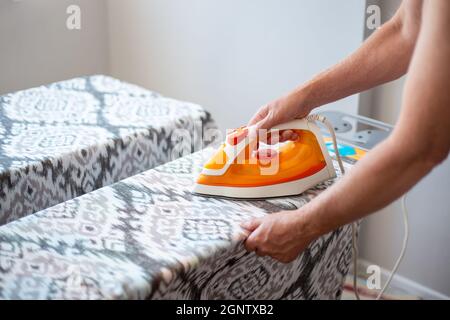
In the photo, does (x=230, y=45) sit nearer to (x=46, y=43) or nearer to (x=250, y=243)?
(x=46, y=43)

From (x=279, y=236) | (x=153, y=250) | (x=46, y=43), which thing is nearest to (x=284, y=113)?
(x=279, y=236)

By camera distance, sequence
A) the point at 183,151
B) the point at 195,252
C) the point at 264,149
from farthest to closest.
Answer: the point at 183,151 → the point at 264,149 → the point at 195,252

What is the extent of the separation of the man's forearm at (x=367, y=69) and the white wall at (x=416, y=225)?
2.03 feet

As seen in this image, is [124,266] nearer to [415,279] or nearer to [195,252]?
[195,252]

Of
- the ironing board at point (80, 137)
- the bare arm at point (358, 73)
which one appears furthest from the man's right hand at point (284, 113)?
the ironing board at point (80, 137)

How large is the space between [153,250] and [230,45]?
1.48 meters

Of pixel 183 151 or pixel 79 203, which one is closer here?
pixel 79 203

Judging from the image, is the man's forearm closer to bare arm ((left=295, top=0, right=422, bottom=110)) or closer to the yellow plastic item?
bare arm ((left=295, top=0, right=422, bottom=110))

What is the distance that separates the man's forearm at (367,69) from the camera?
4.82 ft

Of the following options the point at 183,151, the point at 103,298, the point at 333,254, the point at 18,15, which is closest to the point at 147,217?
the point at 103,298

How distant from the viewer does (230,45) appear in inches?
100

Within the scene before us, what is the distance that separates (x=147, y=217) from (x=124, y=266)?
0.19 metres

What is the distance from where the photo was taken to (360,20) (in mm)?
2072

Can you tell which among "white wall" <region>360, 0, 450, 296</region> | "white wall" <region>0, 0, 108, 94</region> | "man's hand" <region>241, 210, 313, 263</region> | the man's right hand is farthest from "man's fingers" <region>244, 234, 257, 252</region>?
"white wall" <region>0, 0, 108, 94</region>
